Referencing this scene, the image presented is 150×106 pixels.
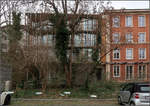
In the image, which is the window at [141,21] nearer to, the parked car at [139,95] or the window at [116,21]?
the window at [116,21]

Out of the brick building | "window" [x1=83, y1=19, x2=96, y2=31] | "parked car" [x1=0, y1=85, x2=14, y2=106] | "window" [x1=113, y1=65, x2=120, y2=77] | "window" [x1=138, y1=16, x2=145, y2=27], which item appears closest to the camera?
"parked car" [x1=0, y1=85, x2=14, y2=106]

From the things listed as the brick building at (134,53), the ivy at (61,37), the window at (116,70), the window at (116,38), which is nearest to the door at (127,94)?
the window at (116,38)

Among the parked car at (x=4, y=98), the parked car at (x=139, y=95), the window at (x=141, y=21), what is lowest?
the parked car at (x=4, y=98)

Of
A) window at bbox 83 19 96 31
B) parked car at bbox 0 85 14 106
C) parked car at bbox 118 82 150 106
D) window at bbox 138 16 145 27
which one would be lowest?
parked car at bbox 0 85 14 106

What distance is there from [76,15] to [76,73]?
7545 mm

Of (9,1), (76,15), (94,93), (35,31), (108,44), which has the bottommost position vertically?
(94,93)

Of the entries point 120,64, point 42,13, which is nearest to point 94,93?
point 42,13

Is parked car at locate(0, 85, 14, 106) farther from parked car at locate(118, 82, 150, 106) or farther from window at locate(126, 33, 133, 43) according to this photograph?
window at locate(126, 33, 133, 43)

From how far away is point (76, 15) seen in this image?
21141mm

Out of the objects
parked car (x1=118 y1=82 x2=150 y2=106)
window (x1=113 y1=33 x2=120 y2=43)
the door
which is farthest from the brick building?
parked car (x1=118 y1=82 x2=150 y2=106)

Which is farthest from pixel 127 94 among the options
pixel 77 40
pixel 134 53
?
pixel 134 53

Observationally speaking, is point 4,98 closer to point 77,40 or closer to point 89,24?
point 89,24

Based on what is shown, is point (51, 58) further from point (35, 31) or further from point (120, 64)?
point (120, 64)

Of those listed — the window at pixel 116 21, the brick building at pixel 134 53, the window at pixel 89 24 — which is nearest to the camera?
the window at pixel 116 21
